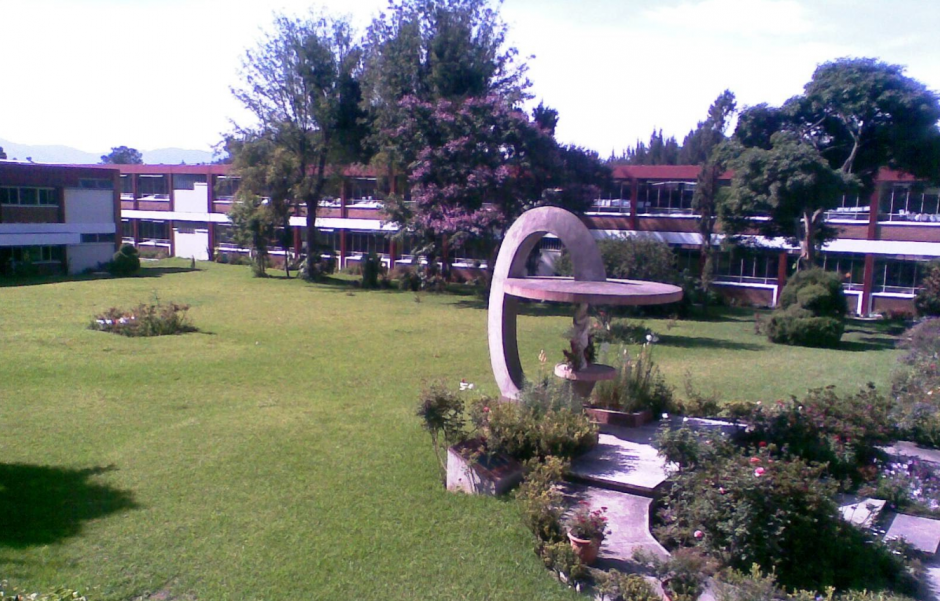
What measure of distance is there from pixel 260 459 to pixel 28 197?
110 ft

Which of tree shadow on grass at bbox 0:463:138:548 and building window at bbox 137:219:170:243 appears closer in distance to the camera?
tree shadow on grass at bbox 0:463:138:548

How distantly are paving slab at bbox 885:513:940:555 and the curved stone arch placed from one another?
4522 mm

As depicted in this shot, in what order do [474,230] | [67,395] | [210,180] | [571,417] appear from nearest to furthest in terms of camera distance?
1. [571,417]
2. [67,395]
3. [474,230]
4. [210,180]

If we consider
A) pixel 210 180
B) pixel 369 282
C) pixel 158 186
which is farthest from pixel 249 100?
pixel 158 186

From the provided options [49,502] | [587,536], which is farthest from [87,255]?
[587,536]

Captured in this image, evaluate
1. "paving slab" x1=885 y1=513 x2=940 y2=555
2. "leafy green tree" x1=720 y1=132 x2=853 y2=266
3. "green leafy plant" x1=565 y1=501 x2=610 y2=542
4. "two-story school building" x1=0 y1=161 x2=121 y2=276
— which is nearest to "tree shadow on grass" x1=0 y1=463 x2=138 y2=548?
Result: "green leafy plant" x1=565 y1=501 x2=610 y2=542

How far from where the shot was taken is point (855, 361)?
691 inches

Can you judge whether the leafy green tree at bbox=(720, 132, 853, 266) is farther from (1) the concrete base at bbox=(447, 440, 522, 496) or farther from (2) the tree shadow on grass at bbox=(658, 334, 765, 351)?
(1) the concrete base at bbox=(447, 440, 522, 496)

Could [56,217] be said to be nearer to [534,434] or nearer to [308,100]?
[308,100]

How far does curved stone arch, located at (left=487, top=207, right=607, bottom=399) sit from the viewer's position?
33.1 feet

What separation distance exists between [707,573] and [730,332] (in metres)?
18.1

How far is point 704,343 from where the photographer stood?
1973 cm

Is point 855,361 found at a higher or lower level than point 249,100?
lower

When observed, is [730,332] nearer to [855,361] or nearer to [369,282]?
[855,361]
